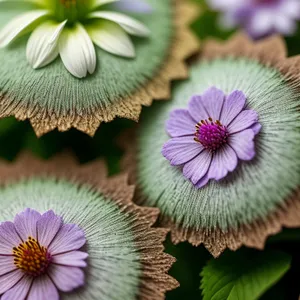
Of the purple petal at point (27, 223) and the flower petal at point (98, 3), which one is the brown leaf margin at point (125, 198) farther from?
the flower petal at point (98, 3)

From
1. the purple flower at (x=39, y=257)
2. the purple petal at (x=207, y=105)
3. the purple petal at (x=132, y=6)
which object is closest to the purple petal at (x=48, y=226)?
the purple flower at (x=39, y=257)

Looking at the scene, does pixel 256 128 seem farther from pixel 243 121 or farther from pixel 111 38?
pixel 111 38

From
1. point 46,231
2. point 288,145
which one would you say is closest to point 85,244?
point 46,231

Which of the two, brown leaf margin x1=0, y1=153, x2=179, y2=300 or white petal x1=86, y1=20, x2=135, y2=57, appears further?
white petal x1=86, y1=20, x2=135, y2=57

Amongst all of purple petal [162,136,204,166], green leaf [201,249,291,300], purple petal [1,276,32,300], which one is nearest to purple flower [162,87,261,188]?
purple petal [162,136,204,166]

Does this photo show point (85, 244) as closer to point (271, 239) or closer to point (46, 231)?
point (46, 231)

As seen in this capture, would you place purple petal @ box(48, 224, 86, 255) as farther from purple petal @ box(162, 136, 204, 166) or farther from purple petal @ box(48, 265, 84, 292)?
purple petal @ box(162, 136, 204, 166)
